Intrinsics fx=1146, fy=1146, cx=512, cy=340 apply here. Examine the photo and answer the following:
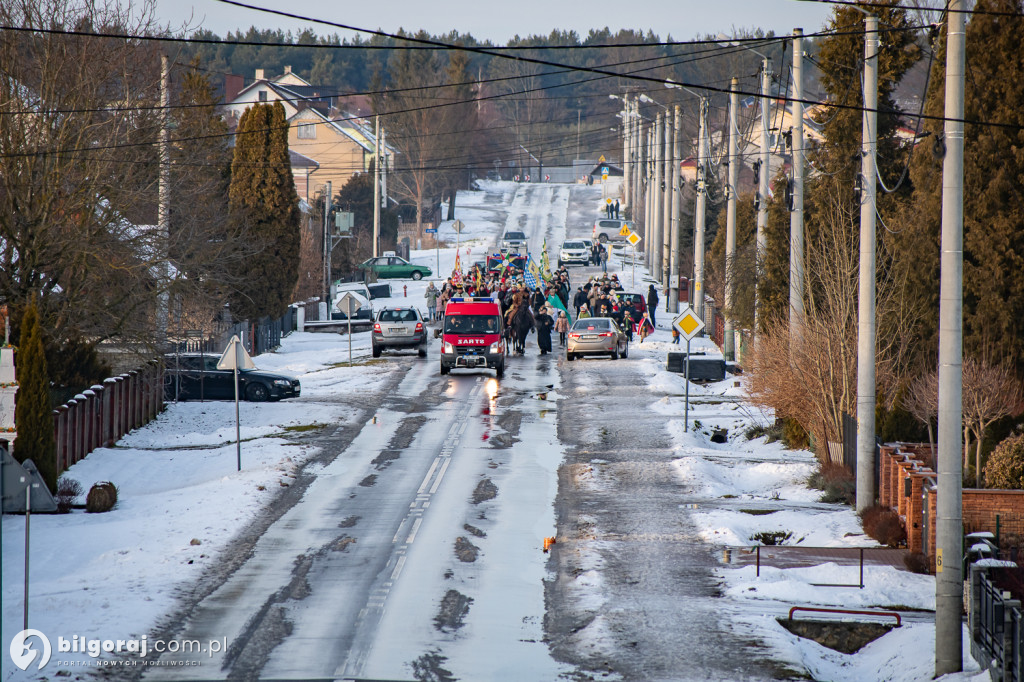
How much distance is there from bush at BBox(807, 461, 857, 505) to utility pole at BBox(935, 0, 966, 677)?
7785mm

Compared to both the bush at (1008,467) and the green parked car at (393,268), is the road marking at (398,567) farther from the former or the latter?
the green parked car at (393,268)

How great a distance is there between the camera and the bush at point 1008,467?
670 inches

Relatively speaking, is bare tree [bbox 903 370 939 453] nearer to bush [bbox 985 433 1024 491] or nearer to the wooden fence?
bush [bbox 985 433 1024 491]

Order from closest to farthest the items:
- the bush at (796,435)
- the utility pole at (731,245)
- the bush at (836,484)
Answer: the bush at (836,484) < the bush at (796,435) < the utility pole at (731,245)

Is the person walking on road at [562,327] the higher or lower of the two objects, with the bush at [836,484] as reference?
higher

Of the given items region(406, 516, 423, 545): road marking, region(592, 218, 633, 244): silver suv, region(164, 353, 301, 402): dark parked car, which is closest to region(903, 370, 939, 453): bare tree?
region(406, 516, 423, 545): road marking

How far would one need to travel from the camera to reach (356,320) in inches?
1986

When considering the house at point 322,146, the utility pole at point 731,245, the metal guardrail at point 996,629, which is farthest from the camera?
the house at point 322,146

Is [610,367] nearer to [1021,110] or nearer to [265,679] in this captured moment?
[1021,110]

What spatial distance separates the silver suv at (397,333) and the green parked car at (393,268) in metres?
30.9

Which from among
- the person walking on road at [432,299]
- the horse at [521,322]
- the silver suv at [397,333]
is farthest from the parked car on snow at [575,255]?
the silver suv at [397,333]

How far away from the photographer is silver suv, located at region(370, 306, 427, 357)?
1495 inches

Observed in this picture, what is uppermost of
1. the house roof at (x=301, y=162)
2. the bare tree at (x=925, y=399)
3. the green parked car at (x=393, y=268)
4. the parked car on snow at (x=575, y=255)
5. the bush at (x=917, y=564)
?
the house roof at (x=301, y=162)

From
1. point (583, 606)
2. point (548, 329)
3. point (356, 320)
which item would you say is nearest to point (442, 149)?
point (356, 320)
